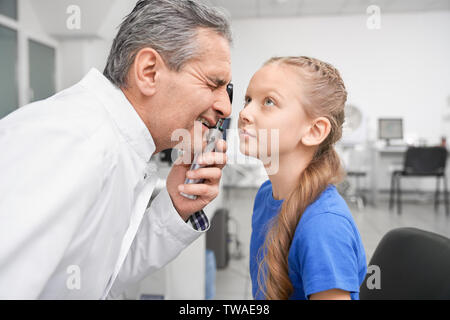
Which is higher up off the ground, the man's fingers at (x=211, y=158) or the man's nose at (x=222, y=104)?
the man's nose at (x=222, y=104)

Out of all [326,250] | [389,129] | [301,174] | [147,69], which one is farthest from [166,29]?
[389,129]

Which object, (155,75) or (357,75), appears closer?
(155,75)

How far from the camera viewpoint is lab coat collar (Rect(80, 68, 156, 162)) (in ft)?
2.08

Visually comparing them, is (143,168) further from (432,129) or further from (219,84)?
(432,129)

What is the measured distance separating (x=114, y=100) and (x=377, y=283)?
653mm

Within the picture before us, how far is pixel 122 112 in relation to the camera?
2.10ft

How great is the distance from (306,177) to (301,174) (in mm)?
24

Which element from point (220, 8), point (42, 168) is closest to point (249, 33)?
point (220, 8)

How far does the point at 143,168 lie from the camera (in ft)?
2.18

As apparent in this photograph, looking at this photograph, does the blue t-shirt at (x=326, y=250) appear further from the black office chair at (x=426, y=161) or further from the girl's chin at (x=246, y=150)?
the black office chair at (x=426, y=161)

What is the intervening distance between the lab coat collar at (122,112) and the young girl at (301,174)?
0.20 meters

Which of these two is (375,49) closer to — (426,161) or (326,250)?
(426,161)

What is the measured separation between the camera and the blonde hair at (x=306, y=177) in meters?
0.59

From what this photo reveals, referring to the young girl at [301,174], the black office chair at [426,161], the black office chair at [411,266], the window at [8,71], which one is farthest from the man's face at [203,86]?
the black office chair at [426,161]
